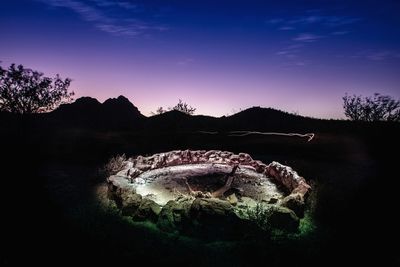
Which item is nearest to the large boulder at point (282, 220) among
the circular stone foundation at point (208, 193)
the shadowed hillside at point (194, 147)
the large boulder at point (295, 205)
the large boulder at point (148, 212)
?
the circular stone foundation at point (208, 193)

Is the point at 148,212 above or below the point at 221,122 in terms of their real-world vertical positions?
below

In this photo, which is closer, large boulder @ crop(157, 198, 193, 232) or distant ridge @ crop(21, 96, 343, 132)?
large boulder @ crop(157, 198, 193, 232)

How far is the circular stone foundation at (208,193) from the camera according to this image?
22.3 feet

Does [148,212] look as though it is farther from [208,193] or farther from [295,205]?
[295,205]

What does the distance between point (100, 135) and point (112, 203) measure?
666 inches

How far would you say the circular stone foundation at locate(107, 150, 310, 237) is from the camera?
6.79 metres

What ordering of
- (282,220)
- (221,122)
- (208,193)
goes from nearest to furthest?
(282,220), (208,193), (221,122)

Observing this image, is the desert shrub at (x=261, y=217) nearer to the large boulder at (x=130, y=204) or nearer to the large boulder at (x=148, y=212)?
the large boulder at (x=148, y=212)

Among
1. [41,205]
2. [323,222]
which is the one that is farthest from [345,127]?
[41,205]

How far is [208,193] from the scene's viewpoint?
8633 millimetres

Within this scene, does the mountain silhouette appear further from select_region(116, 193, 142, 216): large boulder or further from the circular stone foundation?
select_region(116, 193, 142, 216): large boulder

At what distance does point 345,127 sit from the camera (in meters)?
20.3

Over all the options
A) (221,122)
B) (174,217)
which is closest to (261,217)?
(174,217)

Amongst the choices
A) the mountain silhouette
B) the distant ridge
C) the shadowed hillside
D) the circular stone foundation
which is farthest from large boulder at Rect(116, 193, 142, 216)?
the mountain silhouette
